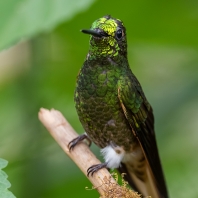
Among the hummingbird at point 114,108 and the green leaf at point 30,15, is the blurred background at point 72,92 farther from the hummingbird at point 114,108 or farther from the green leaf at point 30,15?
the green leaf at point 30,15

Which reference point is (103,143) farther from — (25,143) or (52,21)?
(52,21)

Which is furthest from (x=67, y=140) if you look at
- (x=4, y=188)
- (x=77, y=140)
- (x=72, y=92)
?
(x=4, y=188)

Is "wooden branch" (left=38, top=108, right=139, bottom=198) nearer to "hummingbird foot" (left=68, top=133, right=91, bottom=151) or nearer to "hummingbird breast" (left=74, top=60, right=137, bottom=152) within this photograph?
"hummingbird foot" (left=68, top=133, right=91, bottom=151)

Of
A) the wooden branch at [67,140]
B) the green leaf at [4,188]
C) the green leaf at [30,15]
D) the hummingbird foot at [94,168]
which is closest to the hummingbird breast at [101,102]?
the wooden branch at [67,140]

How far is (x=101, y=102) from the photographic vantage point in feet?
7.94

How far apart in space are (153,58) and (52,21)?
1.50m

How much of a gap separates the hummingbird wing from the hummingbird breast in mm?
37

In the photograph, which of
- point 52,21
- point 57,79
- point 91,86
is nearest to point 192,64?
point 91,86

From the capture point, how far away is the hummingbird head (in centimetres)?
213

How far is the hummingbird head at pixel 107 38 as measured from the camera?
7.00ft

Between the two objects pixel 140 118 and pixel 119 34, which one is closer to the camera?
pixel 119 34

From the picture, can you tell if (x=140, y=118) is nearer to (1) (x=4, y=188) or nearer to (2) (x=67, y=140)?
(2) (x=67, y=140)

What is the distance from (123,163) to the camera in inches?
114

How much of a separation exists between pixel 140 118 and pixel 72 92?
1.71 feet
